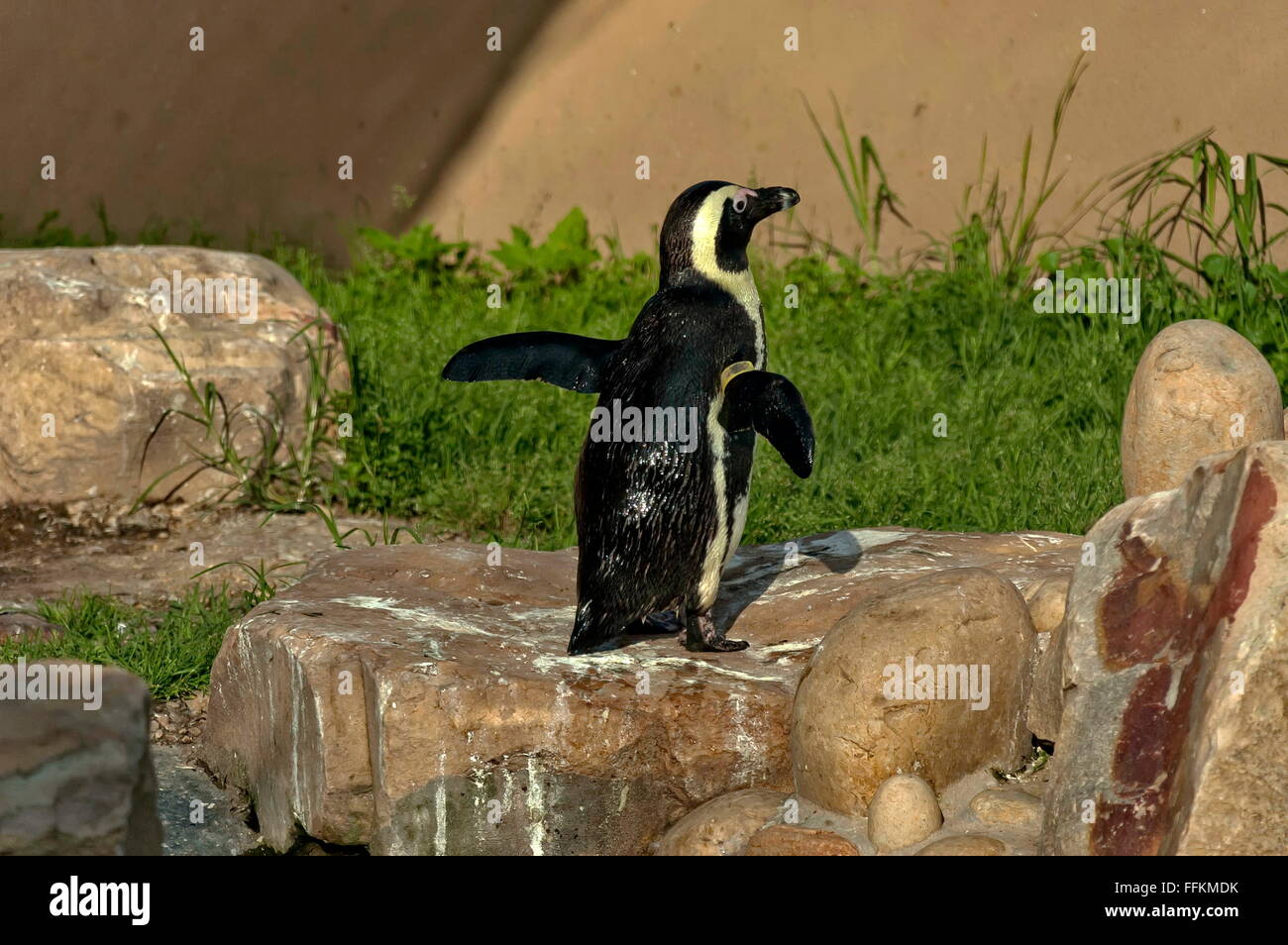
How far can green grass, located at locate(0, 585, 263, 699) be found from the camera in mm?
5035

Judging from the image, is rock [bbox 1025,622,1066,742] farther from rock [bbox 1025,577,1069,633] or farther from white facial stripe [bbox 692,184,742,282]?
white facial stripe [bbox 692,184,742,282]

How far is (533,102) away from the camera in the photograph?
29.8 ft

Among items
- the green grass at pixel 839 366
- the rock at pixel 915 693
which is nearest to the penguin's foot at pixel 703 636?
the rock at pixel 915 693

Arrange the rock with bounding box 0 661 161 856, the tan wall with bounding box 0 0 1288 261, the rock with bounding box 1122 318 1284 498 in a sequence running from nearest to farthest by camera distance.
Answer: the rock with bounding box 0 661 161 856, the rock with bounding box 1122 318 1284 498, the tan wall with bounding box 0 0 1288 261

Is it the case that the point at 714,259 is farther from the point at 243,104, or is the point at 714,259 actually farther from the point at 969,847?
the point at 243,104

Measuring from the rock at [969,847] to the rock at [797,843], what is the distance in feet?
0.63

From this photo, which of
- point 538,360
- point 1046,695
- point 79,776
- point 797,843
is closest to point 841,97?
point 538,360

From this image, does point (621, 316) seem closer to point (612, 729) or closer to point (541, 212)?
point (541, 212)

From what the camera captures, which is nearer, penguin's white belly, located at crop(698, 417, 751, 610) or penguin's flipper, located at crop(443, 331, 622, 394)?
penguin's white belly, located at crop(698, 417, 751, 610)

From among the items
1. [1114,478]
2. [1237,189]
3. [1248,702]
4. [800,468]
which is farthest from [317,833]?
[1237,189]

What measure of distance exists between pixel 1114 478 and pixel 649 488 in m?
2.68

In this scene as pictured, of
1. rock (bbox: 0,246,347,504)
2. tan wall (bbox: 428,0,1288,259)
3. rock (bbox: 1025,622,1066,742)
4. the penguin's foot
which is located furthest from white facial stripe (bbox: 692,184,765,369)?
tan wall (bbox: 428,0,1288,259)

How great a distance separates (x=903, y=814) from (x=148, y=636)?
263 cm

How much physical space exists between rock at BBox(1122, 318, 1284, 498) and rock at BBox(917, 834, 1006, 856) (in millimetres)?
1386
